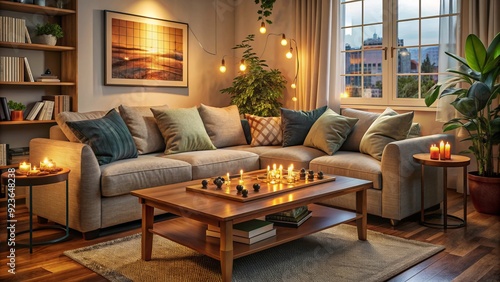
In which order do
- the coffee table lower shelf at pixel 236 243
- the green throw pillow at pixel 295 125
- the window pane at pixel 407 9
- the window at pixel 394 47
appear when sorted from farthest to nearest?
the window pane at pixel 407 9, the window at pixel 394 47, the green throw pillow at pixel 295 125, the coffee table lower shelf at pixel 236 243

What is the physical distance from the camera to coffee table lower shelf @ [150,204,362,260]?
238cm

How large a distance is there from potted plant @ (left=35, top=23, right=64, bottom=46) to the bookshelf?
6 centimetres

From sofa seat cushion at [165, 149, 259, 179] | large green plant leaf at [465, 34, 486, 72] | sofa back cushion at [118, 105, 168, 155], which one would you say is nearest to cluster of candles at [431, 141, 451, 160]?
large green plant leaf at [465, 34, 486, 72]

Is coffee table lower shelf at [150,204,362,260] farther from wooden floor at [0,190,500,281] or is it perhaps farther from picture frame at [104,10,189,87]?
picture frame at [104,10,189,87]

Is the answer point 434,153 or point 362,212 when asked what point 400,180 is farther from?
point 362,212

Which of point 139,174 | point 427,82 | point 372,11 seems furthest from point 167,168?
point 372,11

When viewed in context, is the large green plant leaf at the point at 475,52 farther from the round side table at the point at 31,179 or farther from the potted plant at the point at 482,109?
the round side table at the point at 31,179

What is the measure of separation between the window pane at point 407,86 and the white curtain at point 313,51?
75 cm

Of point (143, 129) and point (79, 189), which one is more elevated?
point (143, 129)

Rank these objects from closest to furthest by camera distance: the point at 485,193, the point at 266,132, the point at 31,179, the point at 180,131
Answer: the point at 31,179, the point at 485,193, the point at 180,131, the point at 266,132

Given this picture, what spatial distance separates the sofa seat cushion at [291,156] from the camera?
4.00 meters

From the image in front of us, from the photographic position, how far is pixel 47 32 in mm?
4184

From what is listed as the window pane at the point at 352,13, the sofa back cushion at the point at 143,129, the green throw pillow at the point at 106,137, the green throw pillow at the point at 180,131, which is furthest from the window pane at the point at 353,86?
the green throw pillow at the point at 106,137

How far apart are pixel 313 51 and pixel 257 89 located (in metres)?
0.75
